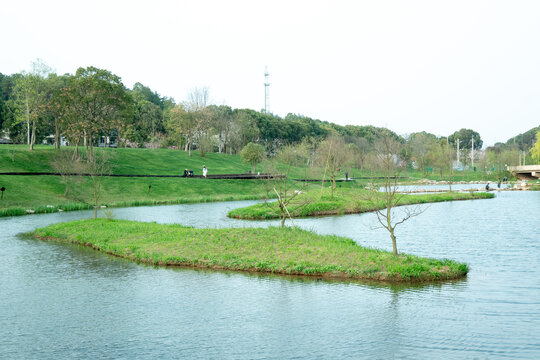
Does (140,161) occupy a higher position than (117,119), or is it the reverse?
(117,119)

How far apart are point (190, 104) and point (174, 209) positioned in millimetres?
68860

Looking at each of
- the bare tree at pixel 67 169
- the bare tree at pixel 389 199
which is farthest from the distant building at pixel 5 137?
the bare tree at pixel 389 199

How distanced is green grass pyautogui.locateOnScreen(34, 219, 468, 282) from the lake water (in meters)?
0.96

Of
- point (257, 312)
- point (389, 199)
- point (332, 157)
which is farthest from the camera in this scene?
point (332, 157)

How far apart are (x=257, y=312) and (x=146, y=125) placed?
12428 cm

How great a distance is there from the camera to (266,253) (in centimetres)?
2688

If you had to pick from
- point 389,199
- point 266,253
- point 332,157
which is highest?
point 332,157

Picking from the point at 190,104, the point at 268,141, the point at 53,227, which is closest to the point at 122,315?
the point at 53,227

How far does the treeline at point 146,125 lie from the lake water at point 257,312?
10417 mm

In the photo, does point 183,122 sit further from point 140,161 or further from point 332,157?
point 332,157

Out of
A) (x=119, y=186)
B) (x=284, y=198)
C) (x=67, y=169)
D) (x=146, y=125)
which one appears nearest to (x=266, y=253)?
(x=284, y=198)

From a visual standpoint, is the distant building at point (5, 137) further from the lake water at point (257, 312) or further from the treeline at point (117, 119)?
the lake water at point (257, 312)

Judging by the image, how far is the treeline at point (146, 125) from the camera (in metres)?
80.0

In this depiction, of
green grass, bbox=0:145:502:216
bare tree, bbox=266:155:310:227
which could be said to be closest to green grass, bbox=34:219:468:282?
bare tree, bbox=266:155:310:227
